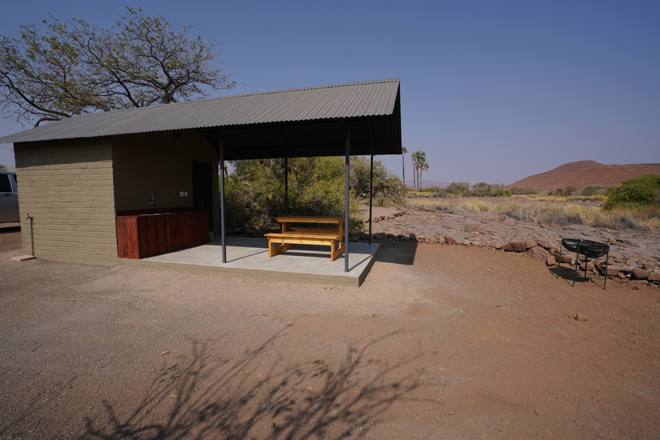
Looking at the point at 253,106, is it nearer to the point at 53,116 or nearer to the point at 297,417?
the point at 297,417

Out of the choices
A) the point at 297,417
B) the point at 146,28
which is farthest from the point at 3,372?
the point at 146,28

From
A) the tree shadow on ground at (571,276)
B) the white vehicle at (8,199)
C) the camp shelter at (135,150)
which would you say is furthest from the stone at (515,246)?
the white vehicle at (8,199)

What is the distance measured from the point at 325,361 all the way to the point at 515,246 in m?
7.24

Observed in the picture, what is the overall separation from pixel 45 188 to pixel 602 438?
9567 millimetres

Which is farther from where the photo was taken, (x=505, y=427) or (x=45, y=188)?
(x=45, y=188)

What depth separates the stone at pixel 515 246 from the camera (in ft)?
26.7

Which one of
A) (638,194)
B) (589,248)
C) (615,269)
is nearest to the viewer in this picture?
(589,248)

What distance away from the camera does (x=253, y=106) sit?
22.2 feet

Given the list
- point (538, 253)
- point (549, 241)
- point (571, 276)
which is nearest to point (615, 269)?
point (571, 276)

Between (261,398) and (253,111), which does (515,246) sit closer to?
(253,111)

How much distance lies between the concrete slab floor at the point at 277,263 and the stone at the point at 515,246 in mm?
3647

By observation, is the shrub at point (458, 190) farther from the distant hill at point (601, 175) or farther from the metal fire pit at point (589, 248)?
the distant hill at point (601, 175)

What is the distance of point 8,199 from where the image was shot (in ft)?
33.1

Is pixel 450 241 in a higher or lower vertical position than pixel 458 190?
lower
